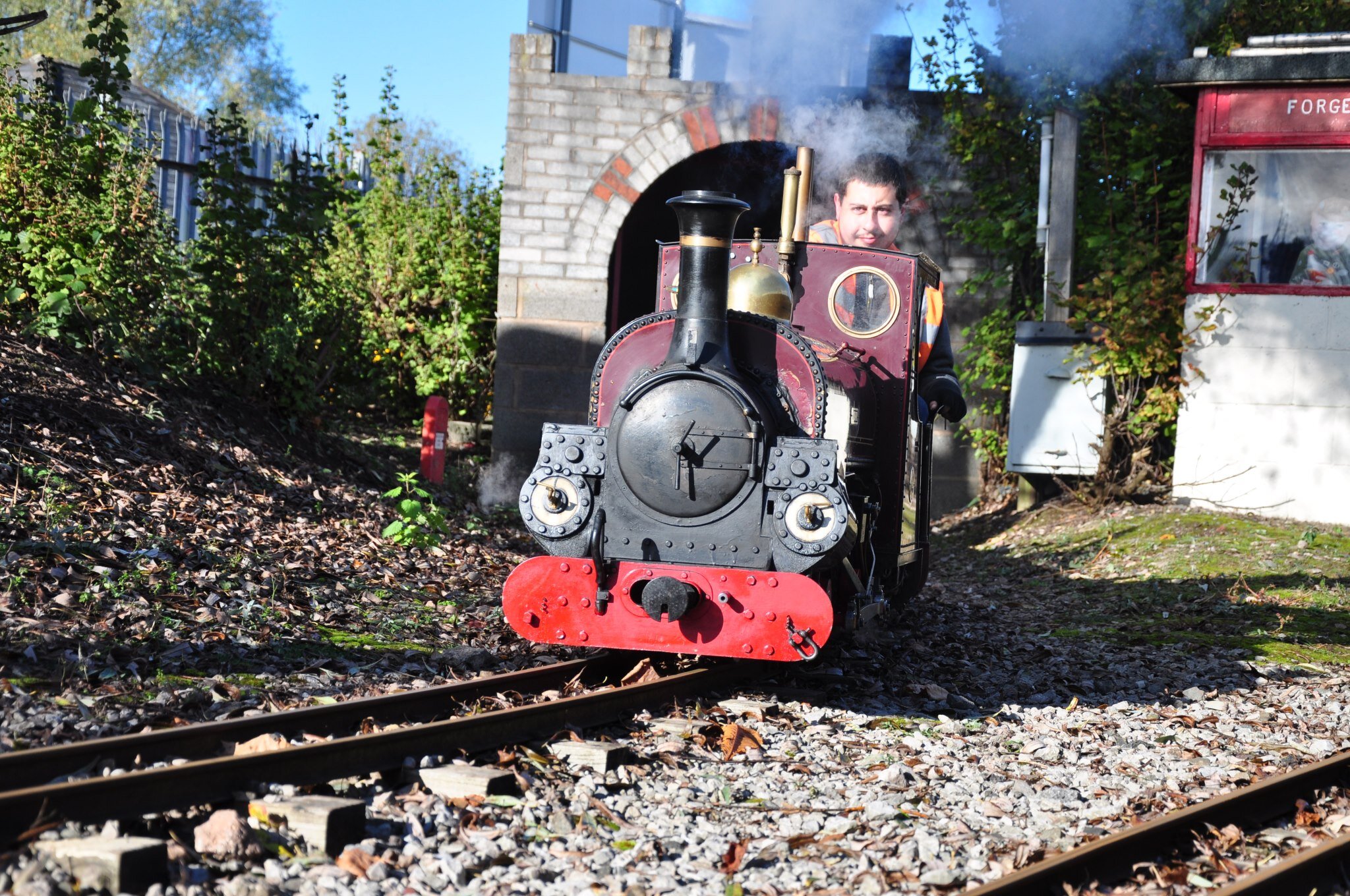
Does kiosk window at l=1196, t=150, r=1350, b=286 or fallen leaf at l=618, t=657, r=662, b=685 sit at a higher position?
kiosk window at l=1196, t=150, r=1350, b=286

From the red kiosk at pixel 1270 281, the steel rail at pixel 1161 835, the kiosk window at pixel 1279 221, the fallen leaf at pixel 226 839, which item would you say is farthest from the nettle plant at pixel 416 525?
the kiosk window at pixel 1279 221

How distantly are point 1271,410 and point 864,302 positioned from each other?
6.34 meters

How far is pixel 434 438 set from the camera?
11.2m

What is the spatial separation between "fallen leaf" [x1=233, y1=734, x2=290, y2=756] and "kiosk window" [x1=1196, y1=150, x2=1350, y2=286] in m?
9.70

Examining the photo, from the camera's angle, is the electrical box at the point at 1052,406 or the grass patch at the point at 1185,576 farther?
the electrical box at the point at 1052,406

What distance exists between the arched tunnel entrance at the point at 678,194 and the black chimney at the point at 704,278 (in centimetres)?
758

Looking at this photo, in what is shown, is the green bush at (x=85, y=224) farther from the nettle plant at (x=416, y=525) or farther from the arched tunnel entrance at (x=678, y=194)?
the arched tunnel entrance at (x=678, y=194)

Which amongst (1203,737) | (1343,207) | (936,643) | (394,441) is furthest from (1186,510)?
(394,441)

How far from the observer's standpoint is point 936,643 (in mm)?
7281

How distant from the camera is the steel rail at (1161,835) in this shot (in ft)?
11.0

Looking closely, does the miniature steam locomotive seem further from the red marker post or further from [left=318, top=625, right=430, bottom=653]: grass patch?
the red marker post

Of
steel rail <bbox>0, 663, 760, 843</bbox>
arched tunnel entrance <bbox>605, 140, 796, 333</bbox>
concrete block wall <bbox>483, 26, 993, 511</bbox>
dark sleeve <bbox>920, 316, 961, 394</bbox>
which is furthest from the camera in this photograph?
arched tunnel entrance <bbox>605, 140, 796, 333</bbox>

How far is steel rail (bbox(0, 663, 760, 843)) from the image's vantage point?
10.8ft

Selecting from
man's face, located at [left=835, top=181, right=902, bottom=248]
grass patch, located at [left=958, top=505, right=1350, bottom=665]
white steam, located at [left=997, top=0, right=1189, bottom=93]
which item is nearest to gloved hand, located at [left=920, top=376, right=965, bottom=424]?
man's face, located at [left=835, top=181, right=902, bottom=248]
